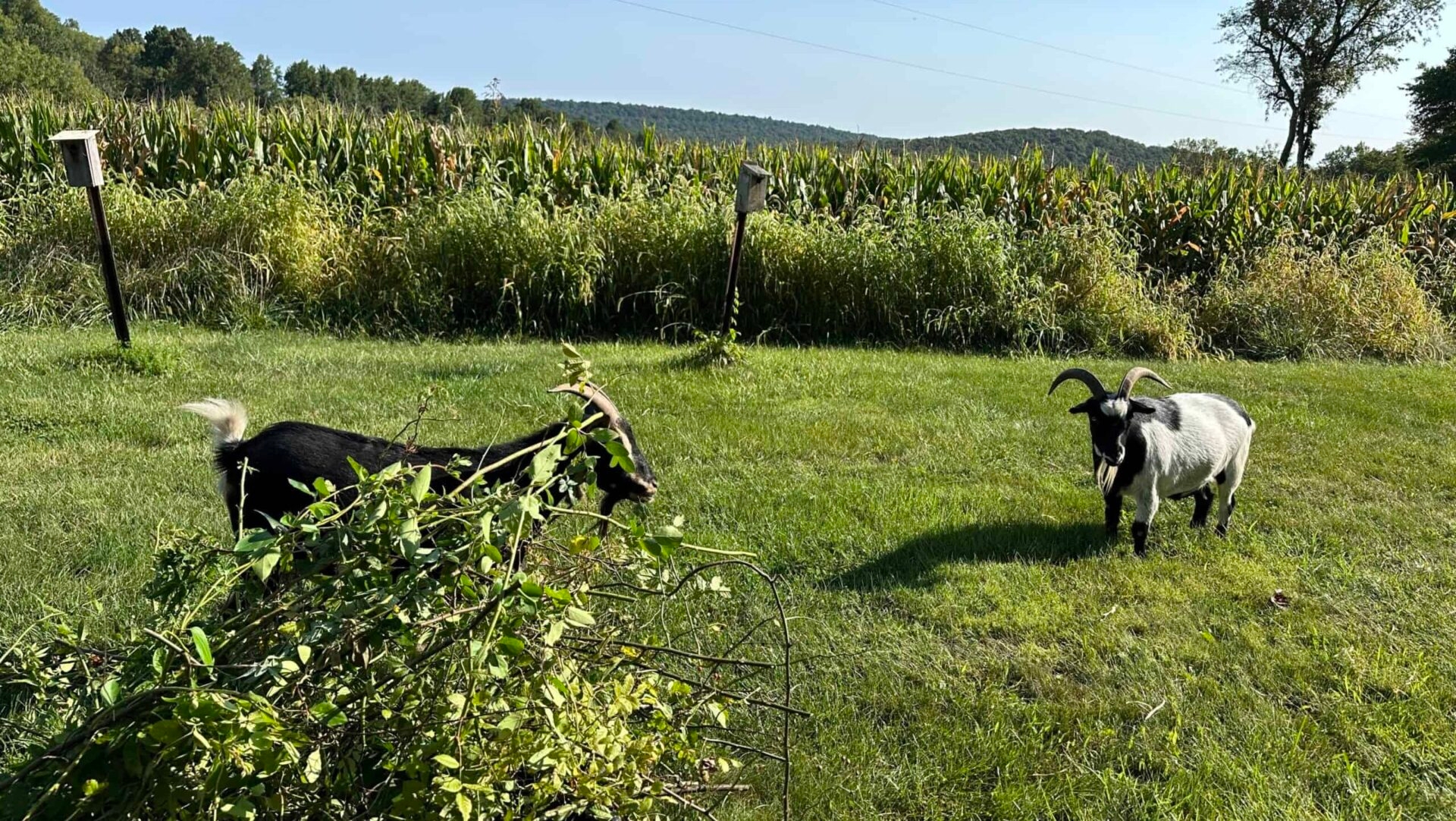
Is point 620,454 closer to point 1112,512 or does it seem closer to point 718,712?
point 718,712

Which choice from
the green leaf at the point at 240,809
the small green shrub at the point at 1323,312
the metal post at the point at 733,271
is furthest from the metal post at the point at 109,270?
the small green shrub at the point at 1323,312

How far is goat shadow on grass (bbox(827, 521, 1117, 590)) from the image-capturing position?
459 cm

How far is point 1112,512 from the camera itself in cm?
521

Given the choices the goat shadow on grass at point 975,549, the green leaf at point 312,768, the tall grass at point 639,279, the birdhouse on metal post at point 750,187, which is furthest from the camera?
the tall grass at point 639,279

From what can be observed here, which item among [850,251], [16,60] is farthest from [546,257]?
[16,60]

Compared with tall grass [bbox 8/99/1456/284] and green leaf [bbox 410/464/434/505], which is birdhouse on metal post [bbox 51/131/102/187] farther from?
green leaf [bbox 410/464/434/505]

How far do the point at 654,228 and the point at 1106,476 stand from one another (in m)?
6.96

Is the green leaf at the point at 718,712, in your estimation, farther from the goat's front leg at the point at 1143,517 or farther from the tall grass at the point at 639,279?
the tall grass at the point at 639,279

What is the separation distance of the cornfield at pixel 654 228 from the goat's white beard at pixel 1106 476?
19.3 ft

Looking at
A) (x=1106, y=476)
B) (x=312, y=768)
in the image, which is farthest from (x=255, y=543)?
(x=1106, y=476)

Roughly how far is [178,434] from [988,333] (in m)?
8.64

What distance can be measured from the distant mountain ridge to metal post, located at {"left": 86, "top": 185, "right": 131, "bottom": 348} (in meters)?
7.76

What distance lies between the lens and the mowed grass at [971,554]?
3.27 meters

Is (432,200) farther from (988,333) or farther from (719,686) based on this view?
(719,686)
